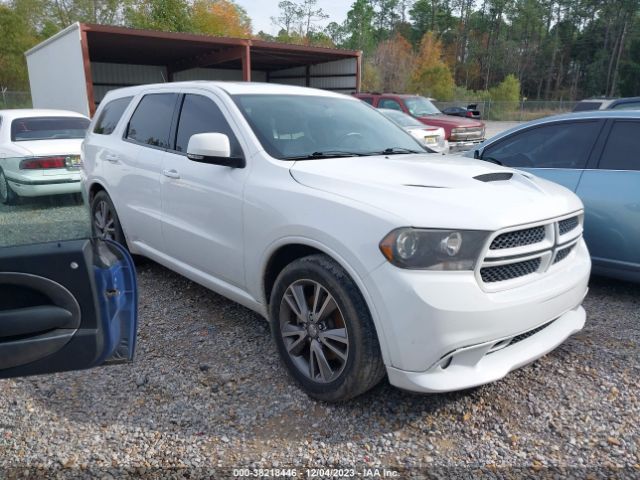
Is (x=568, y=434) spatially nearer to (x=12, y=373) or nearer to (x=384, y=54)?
(x=12, y=373)

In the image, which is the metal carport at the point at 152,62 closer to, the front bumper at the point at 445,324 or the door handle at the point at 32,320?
the door handle at the point at 32,320

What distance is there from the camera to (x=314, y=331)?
9.36 ft

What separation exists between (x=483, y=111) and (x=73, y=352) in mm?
44098

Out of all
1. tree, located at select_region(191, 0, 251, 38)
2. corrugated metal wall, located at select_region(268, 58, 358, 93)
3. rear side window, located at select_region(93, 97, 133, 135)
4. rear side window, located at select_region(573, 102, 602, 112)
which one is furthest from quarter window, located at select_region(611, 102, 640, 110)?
tree, located at select_region(191, 0, 251, 38)

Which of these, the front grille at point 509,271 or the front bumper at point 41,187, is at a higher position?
the front bumper at point 41,187

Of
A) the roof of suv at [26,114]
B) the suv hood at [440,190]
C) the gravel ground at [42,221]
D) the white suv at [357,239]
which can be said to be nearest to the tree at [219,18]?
the roof of suv at [26,114]

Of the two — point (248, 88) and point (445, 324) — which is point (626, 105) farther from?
point (445, 324)

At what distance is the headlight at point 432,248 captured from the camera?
7.80 ft

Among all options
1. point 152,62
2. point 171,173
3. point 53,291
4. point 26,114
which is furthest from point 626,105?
point 152,62

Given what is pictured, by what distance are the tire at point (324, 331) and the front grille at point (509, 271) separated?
602 millimetres

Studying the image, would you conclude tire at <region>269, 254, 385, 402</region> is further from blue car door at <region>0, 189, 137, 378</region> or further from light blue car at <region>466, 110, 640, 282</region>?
light blue car at <region>466, 110, 640, 282</region>

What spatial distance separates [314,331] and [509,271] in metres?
1.07

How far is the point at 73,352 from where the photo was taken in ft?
6.88

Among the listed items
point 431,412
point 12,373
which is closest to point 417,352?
point 431,412
